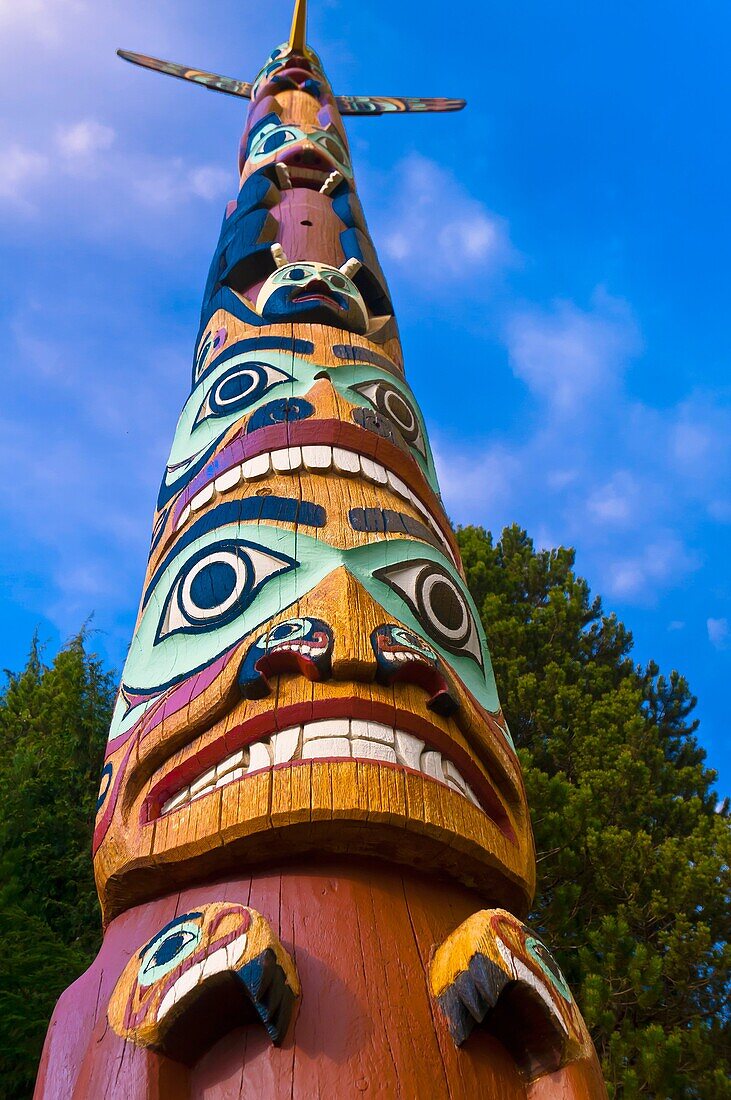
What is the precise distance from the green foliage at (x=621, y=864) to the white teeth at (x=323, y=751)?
12.8 ft

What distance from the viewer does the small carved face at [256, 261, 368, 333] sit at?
575 cm

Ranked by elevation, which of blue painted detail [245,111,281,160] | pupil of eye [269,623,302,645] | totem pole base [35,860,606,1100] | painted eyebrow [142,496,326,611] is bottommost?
totem pole base [35,860,606,1100]

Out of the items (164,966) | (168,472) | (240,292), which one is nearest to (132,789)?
(164,966)

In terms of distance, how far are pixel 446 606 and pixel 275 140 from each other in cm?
670

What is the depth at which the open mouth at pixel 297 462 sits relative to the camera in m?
4.02

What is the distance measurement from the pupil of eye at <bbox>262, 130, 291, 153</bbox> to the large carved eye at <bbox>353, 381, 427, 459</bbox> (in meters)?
Result: 4.55

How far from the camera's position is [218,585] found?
340cm

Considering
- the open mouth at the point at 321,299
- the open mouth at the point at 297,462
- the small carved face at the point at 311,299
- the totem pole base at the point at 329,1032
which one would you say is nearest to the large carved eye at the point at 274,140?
the small carved face at the point at 311,299

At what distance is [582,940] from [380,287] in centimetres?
525

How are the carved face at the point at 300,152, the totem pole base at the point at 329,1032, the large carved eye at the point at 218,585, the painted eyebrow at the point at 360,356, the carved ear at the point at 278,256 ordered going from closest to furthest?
the totem pole base at the point at 329,1032, the large carved eye at the point at 218,585, the painted eyebrow at the point at 360,356, the carved ear at the point at 278,256, the carved face at the point at 300,152

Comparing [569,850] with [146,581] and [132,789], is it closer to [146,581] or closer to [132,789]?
[146,581]

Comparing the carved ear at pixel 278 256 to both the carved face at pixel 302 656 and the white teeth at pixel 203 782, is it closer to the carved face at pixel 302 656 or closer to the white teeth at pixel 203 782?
the carved face at pixel 302 656

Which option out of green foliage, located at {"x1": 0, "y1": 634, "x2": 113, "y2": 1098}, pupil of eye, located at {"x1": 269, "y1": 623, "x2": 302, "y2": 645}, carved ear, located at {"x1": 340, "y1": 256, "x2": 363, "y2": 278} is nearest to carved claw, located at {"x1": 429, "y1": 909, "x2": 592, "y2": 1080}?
pupil of eye, located at {"x1": 269, "y1": 623, "x2": 302, "y2": 645}

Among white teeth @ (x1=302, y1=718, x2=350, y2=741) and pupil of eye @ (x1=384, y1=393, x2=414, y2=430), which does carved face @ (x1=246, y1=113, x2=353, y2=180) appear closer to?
pupil of eye @ (x1=384, y1=393, x2=414, y2=430)
